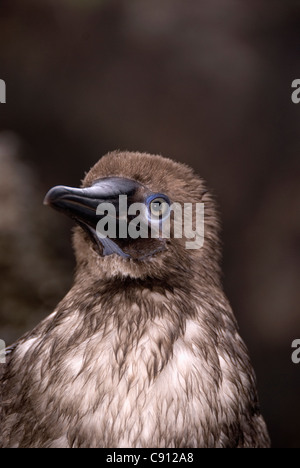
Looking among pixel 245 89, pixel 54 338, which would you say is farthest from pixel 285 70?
pixel 54 338

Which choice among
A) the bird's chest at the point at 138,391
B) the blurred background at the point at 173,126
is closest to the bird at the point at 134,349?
the bird's chest at the point at 138,391

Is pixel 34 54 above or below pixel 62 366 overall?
above

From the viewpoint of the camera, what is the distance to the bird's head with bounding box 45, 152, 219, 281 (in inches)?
61.2

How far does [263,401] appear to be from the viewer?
2.99 metres

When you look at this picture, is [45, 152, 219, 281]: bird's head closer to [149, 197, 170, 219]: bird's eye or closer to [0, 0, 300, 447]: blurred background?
[149, 197, 170, 219]: bird's eye

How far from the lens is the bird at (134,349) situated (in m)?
1.53

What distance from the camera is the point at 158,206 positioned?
5.42ft

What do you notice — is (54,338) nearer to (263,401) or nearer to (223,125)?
(223,125)

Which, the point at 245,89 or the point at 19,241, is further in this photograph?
the point at 19,241

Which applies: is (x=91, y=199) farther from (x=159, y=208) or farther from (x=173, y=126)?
(x=173, y=126)

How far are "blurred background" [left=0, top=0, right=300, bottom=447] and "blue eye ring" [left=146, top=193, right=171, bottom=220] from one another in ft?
3.64

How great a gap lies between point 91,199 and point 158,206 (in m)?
0.21

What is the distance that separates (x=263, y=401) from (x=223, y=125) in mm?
1320

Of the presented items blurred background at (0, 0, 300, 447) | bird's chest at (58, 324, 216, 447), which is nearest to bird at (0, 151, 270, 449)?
bird's chest at (58, 324, 216, 447)
